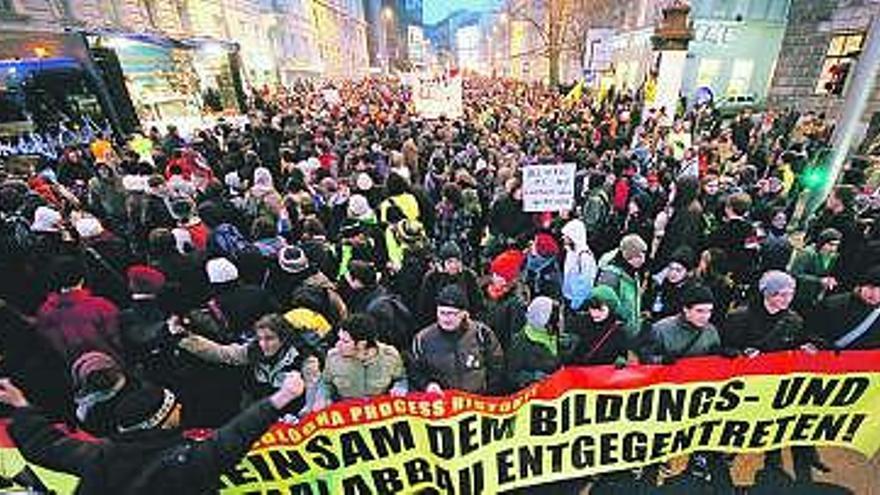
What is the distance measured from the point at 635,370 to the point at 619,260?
1.69 metres

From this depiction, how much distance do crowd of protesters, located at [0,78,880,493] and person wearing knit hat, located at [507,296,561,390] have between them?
0.05 ft

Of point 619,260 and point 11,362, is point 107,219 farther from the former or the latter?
point 619,260

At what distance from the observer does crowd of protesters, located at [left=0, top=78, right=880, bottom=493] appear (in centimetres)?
342

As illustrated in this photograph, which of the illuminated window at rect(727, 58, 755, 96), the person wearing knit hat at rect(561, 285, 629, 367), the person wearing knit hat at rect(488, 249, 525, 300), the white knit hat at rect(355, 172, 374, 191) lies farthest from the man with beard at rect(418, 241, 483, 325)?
the illuminated window at rect(727, 58, 755, 96)

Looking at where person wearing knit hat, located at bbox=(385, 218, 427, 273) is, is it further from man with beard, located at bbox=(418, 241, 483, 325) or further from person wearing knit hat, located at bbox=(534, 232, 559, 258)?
person wearing knit hat, located at bbox=(534, 232, 559, 258)

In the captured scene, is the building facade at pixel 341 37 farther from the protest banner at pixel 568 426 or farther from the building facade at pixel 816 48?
the protest banner at pixel 568 426

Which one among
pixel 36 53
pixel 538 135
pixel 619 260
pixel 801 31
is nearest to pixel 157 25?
pixel 36 53

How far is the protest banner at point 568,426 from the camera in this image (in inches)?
127

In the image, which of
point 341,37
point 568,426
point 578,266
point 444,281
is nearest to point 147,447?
point 568,426

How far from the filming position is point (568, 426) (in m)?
3.45

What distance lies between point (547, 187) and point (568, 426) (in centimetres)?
274

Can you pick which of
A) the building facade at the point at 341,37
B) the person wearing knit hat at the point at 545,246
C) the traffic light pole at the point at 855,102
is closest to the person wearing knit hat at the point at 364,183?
the person wearing knit hat at the point at 545,246

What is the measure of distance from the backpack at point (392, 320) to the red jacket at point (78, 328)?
1944mm

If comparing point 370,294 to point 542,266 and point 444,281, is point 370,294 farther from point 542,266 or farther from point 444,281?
point 542,266
